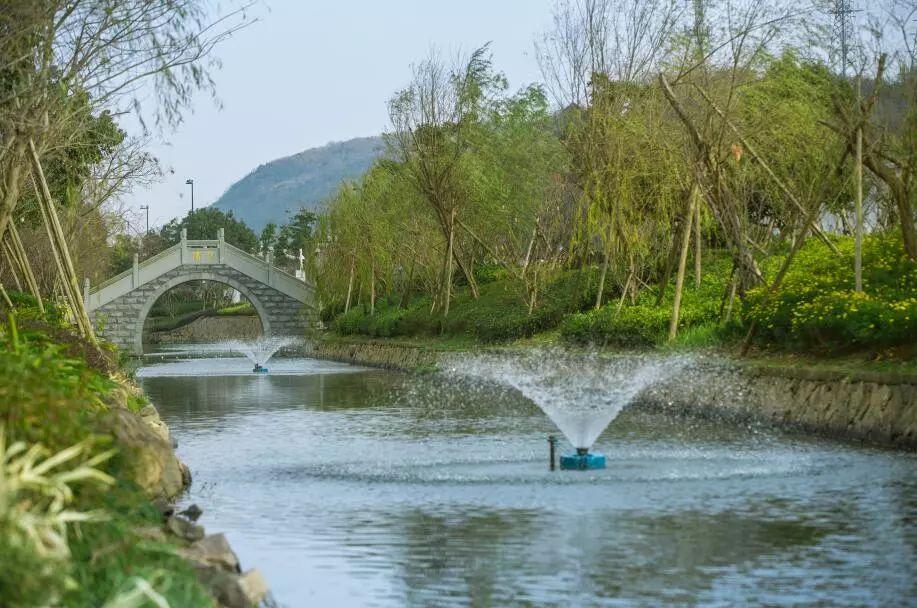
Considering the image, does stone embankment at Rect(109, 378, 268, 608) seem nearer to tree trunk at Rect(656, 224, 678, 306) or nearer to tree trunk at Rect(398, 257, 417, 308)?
tree trunk at Rect(656, 224, 678, 306)

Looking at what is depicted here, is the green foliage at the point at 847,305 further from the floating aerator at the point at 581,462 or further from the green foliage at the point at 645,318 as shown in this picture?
the floating aerator at the point at 581,462

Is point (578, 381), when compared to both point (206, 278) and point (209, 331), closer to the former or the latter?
point (206, 278)

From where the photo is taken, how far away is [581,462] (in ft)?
42.0

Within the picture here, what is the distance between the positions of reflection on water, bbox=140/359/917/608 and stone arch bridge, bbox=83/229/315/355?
135 ft

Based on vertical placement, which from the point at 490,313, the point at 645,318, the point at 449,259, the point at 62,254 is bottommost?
the point at 645,318

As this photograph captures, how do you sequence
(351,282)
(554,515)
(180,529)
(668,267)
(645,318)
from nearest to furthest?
1. (180,529)
2. (554,515)
3. (645,318)
4. (668,267)
5. (351,282)

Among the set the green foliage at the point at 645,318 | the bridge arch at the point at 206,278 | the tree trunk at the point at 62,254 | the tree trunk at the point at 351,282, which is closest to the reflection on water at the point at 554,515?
the tree trunk at the point at 62,254

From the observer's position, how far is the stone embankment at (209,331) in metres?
79.4

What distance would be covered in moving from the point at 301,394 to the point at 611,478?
1516cm

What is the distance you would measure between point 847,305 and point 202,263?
45.6 metres

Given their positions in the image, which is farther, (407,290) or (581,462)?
(407,290)

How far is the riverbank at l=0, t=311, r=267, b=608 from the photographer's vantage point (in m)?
4.38

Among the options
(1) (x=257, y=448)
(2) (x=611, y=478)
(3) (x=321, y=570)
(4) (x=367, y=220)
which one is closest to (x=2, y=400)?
(3) (x=321, y=570)

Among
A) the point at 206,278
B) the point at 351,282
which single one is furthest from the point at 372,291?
the point at 206,278
